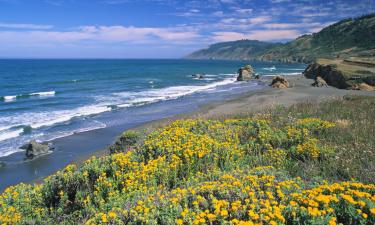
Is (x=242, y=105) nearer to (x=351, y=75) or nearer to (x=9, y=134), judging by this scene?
(x=351, y=75)

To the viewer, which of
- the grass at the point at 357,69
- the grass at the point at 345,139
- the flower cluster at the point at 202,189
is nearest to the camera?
the flower cluster at the point at 202,189

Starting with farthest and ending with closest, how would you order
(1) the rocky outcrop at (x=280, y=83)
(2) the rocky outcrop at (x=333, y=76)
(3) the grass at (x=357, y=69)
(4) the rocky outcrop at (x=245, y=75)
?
(4) the rocky outcrop at (x=245, y=75) < (1) the rocky outcrop at (x=280, y=83) < (2) the rocky outcrop at (x=333, y=76) < (3) the grass at (x=357, y=69)

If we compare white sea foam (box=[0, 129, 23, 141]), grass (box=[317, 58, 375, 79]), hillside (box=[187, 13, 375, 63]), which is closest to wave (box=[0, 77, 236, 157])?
white sea foam (box=[0, 129, 23, 141])

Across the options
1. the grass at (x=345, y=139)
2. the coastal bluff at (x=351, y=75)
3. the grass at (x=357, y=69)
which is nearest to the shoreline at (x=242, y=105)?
the coastal bluff at (x=351, y=75)

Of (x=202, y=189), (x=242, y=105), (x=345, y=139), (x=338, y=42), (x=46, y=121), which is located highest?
(x=338, y=42)

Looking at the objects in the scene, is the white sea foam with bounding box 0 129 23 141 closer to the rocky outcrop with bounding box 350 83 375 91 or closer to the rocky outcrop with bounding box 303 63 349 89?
the rocky outcrop with bounding box 350 83 375 91

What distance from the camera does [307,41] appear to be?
189 m

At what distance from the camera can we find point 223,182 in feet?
18.2

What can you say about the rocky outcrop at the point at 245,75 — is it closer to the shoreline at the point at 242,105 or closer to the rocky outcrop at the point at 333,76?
the rocky outcrop at the point at 333,76

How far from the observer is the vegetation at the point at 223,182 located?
14.8 ft

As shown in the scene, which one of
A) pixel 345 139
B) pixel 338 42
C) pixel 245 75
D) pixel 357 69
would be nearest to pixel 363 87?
pixel 357 69

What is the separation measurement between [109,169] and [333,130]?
7.30 metres

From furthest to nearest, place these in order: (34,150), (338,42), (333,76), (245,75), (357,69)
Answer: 1. (338,42)
2. (245,75)
3. (333,76)
4. (357,69)
5. (34,150)

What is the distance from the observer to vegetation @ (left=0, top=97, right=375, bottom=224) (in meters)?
4.50
